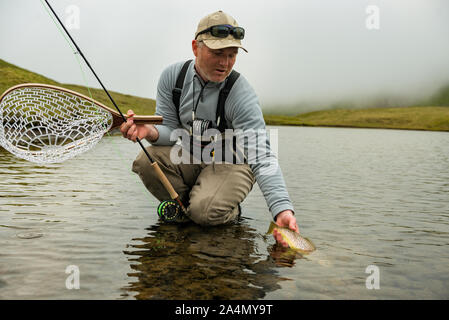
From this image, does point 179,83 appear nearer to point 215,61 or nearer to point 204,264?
point 215,61

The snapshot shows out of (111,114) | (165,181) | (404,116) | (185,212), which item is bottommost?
(185,212)

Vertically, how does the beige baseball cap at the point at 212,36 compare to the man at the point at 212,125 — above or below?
above

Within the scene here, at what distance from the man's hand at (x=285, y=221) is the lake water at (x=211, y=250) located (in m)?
0.17

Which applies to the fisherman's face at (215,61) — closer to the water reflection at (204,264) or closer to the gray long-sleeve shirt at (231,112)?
the gray long-sleeve shirt at (231,112)

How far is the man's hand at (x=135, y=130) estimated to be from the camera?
16.0 feet

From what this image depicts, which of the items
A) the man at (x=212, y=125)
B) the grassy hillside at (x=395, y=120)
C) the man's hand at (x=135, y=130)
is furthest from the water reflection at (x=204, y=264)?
the grassy hillside at (x=395, y=120)

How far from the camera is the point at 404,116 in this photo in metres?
171

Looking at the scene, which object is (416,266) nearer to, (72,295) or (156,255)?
(156,255)

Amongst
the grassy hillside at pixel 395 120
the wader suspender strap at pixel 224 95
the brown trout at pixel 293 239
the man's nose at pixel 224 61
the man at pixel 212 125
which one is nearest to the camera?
the brown trout at pixel 293 239

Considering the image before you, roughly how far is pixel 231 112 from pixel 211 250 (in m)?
1.69

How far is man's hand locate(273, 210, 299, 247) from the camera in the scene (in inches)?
176

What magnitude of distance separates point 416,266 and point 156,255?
2601 millimetres

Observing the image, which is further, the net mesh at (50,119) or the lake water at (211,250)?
the net mesh at (50,119)
